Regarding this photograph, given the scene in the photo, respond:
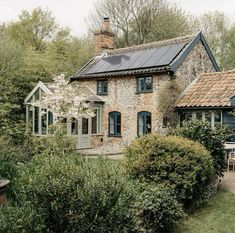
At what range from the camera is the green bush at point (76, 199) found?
5.28 m

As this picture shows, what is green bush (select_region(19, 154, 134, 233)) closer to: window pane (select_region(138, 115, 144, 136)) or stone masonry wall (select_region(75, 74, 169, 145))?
stone masonry wall (select_region(75, 74, 169, 145))

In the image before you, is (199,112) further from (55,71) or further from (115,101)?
(55,71)

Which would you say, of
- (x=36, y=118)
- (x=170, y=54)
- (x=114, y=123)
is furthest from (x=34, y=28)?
(x=170, y=54)

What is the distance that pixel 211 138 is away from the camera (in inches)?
435

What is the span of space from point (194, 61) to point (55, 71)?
10783 millimetres

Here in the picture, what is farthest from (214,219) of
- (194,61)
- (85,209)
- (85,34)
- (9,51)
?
(85,34)

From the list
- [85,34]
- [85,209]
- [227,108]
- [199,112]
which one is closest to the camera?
[85,209]

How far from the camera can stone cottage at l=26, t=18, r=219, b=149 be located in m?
19.6

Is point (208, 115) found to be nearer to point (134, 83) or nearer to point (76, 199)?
point (134, 83)

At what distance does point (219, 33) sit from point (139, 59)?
1885cm

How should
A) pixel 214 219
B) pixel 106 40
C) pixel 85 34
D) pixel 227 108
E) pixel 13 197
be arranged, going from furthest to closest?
pixel 85 34
pixel 106 40
pixel 227 108
pixel 214 219
pixel 13 197

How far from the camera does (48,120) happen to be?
2073cm

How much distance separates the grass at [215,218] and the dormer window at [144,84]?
34.8ft

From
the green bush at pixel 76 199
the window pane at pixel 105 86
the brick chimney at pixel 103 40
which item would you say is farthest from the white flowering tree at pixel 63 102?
the brick chimney at pixel 103 40
